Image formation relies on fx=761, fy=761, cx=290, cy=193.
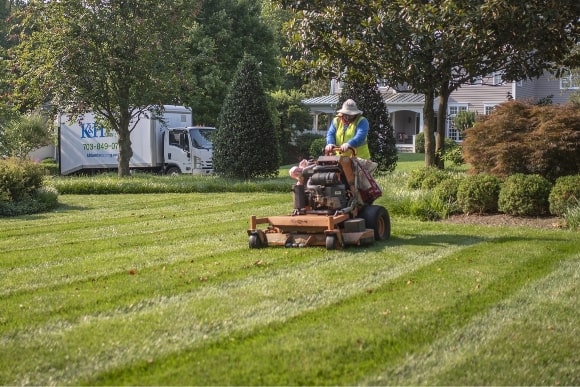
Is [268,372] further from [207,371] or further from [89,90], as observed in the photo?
[89,90]

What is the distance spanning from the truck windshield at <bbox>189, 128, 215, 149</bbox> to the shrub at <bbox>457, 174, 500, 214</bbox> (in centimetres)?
1586

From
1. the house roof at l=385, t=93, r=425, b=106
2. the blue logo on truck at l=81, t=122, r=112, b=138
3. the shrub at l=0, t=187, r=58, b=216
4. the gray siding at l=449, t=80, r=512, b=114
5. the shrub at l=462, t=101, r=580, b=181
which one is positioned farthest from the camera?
the house roof at l=385, t=93, r=425, b=106

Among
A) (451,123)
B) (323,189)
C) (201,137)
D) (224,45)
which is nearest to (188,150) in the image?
(201,137)

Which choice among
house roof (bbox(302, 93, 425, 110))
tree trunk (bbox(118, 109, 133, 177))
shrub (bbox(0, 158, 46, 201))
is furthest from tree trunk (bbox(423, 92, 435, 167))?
house roof (bbox(302, 93, 425, 110))

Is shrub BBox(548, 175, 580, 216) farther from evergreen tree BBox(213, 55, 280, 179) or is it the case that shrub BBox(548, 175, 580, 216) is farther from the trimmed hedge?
the trimmed hedge

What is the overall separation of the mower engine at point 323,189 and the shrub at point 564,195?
3.78 metres

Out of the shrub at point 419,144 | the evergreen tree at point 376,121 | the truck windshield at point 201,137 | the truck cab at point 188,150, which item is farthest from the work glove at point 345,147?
the shrub at point 419,144

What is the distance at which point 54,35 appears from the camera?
21969mm

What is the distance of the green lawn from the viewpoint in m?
4.78

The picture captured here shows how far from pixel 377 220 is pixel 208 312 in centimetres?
414

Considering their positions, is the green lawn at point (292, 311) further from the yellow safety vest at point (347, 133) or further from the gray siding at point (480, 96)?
the gray siding at point (480, 96)

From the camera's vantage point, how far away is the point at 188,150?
2730 cm

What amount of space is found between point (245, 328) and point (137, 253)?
395 centimetres

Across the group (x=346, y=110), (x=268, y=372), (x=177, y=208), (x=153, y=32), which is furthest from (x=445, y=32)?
(x=153, y=32)
